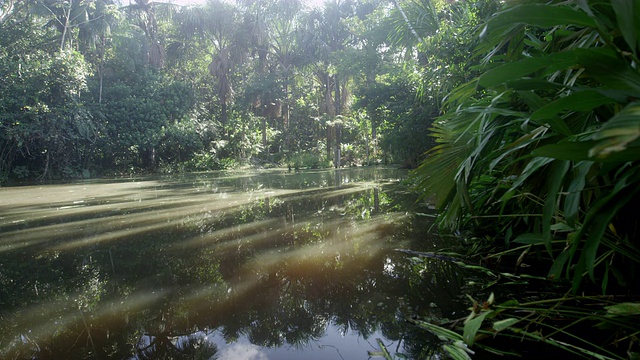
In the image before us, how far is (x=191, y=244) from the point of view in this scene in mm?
→ 2320

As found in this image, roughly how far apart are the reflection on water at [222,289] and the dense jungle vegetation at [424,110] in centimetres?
28

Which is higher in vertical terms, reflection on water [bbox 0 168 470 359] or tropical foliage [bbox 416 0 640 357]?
tropical foliage [bbox 416 0 640 357]

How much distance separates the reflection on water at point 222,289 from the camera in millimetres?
1074

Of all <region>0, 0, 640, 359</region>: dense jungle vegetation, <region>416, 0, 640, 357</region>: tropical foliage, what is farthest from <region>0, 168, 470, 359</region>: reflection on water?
<region>416, 0, 640, 357</region>: tropical foliage

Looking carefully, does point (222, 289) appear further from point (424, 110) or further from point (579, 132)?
point (424, 110)

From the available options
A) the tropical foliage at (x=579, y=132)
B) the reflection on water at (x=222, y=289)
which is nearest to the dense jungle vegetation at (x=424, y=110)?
the tropical foliage at (x=579, y=132)

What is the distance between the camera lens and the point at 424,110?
782 cm

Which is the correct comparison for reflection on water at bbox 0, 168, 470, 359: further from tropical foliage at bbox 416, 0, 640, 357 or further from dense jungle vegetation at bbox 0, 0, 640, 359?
tropical foliage at bbox 416, 0, 640, 357

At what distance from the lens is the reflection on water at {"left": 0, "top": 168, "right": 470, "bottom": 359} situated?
1.07 meters

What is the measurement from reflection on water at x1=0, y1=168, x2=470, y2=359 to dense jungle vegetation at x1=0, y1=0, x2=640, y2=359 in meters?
0.28

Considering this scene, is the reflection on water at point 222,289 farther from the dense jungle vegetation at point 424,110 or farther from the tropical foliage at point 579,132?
the tropical foliage at point 579,132

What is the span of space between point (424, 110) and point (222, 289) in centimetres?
727

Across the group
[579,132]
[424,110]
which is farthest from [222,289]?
[424,110]

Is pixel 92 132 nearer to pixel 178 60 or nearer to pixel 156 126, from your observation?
pixel 156 126
